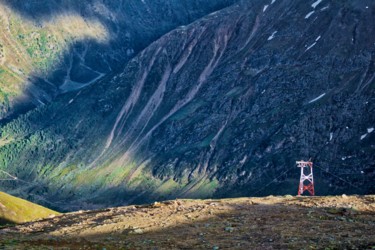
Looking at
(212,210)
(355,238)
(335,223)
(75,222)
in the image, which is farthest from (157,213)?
(355,238)

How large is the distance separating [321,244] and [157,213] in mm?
18419

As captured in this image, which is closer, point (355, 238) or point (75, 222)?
point (355, 238)

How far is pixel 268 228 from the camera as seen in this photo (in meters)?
36.8

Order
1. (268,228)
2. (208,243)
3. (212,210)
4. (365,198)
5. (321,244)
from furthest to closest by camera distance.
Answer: (365,198)
(212,210)
(268,228)
(208,243)
(321,244)

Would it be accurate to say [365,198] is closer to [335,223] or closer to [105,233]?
[335,223]

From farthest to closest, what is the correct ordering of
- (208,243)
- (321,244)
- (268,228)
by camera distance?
(268,228), (208,243), (321,244)

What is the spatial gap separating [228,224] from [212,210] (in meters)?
5.59

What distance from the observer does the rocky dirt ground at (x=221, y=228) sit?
32938mm

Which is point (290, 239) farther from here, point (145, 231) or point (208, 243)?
point (145, 231)

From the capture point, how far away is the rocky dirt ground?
108 feet

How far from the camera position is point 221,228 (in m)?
38.1

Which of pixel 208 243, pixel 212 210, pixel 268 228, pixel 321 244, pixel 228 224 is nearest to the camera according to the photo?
pixel 321 244

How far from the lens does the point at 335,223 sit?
1489 inches

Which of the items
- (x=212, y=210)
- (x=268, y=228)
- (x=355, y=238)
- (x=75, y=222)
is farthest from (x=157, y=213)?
(x=355, y=238)
